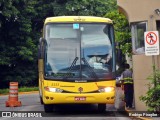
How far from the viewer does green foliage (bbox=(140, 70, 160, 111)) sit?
1308 cm

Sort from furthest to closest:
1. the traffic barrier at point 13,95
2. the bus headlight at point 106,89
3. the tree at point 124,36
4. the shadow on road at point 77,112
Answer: the tree at point 124,36 < the traffic barrier at point 13,95 < the shadow on road at point 77,112 < the bus headlight at point 106,89

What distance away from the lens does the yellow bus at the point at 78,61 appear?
551 inches

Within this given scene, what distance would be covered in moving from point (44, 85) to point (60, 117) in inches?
48.8

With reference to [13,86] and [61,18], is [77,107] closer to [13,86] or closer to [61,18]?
[13,86]

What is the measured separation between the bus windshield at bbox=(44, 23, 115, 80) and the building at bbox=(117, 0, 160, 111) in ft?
3.21

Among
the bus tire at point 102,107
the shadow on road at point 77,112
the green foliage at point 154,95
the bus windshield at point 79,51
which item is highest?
the bus windshield at point 79,51

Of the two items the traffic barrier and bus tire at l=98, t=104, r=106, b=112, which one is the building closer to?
bus tire at l=98, t=104, r=106, b=112

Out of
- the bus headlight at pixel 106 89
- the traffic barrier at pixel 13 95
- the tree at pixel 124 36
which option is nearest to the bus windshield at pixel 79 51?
the bus headlight at pixel 106 89

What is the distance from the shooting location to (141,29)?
49.5 feet

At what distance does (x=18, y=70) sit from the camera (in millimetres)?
36062

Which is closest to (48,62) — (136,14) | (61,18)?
(61,18)

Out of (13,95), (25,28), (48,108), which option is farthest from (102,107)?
(25,28)

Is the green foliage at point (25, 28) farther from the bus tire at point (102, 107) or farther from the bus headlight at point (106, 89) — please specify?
the bus headlight at point (106, 89)

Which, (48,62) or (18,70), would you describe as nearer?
(48,62)
